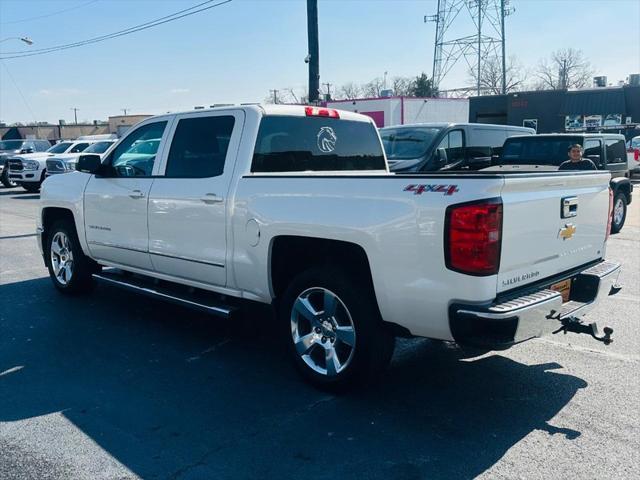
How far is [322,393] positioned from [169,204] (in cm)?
218

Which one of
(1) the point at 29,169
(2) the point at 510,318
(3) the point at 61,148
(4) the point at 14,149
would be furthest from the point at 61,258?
(4) the point at 14,149

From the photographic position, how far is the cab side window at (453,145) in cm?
1227

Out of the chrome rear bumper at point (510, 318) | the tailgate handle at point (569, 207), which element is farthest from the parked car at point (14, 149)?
the chrome rear bumper at point (510, 318)

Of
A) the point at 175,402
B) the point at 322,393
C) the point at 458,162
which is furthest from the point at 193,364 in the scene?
the point at 458,162

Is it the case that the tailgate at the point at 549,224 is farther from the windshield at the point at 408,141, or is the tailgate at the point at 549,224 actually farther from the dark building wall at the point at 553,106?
the dark building wall at the point at 553,106

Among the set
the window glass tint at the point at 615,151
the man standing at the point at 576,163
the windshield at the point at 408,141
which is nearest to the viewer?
the man standing at the point at 576,163

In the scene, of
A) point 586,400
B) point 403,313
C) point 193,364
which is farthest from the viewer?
point 193,364

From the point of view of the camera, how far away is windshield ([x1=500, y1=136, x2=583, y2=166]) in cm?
1187

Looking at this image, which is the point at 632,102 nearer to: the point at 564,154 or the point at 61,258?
the point at 564,154

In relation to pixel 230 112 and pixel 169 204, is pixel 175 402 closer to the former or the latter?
pixel 169 204

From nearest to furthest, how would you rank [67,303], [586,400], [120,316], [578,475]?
[578,475] < [586,400] < [120,316] < [67,303]

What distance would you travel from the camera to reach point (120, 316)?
636cm

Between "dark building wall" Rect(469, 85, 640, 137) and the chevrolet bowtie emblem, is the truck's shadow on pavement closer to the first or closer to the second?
the chevrolet bowtie emblem

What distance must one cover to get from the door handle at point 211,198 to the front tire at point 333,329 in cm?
96
